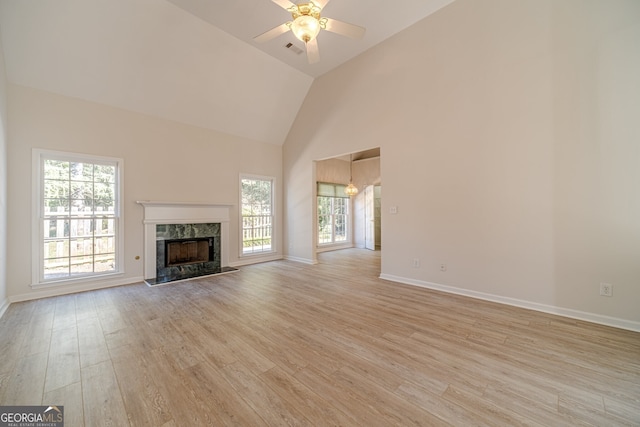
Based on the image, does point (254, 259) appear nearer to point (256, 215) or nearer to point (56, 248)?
point (256, 215)

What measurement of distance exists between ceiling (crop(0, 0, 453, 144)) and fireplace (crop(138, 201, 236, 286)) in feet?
5.90

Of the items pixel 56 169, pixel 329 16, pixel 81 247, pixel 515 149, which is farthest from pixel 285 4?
pixel 81 247

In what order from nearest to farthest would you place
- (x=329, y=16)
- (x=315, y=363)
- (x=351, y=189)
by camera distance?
1. (x=315, y=363)
2. (x=329, y=16)
3. (x=351, y=189)

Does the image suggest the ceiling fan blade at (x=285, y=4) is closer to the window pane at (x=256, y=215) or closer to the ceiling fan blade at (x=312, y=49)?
the ceiling fan blade at (x=312, y=49)

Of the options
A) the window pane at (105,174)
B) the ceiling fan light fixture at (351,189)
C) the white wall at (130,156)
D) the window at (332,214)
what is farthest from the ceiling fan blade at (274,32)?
the ceiling fan light fixture at (351,189)

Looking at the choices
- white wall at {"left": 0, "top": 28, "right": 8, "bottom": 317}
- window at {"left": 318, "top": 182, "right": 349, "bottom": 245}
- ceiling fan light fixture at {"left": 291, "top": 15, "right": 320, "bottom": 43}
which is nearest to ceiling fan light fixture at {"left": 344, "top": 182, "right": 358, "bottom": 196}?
window at {"left": 318, "top": 182, "right": 349, "bottom": 245}

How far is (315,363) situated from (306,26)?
126 inches

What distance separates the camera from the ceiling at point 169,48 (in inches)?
128

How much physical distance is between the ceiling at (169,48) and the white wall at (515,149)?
815 millimetres

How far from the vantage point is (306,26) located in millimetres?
2582

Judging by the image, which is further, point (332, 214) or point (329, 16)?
point (332, 214)

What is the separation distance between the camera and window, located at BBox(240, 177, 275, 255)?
6.07m

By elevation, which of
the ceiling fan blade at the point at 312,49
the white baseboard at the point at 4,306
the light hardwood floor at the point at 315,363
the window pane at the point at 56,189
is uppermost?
the ceiling fan blade at the point at 312,49

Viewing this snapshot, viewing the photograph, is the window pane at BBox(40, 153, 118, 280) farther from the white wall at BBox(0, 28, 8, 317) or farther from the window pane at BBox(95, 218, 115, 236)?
the white wall at BBox(0, 28, 8, 317)
